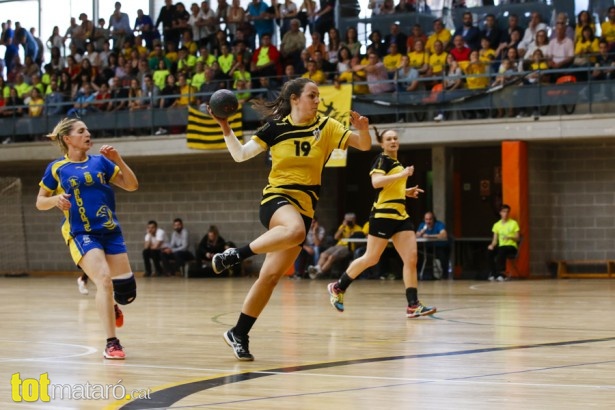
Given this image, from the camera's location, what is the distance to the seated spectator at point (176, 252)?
2645cm

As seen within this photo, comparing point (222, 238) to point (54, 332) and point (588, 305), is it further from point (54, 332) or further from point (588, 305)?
point (54, 332)

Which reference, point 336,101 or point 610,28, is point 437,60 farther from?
point 610,28

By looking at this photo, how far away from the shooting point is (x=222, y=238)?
26359mm

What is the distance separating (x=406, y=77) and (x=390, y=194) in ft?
35.7

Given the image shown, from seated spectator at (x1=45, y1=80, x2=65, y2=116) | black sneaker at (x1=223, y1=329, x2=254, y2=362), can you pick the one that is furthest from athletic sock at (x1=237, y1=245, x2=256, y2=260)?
seated spectator at (x1=45, y1=80, x2=65, y2=116)

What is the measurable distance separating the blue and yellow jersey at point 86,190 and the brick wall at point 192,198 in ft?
58.2

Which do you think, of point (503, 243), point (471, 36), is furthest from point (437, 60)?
point (503, 243)

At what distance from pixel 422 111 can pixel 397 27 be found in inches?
88.2

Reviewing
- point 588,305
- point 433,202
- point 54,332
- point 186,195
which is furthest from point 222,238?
point 54,332

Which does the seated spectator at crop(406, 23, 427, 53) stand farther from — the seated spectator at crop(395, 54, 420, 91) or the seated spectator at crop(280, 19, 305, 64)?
the seated spectator at crop(280, 19, 305, 64)

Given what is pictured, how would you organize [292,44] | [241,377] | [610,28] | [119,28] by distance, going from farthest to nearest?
1. [119,28]
2. [292,44]
3. [610,28]
4. [241,377]

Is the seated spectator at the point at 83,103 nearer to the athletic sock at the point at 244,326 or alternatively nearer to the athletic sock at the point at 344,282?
the athletic sock at the point at 344,282

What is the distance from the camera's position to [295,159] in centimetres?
809

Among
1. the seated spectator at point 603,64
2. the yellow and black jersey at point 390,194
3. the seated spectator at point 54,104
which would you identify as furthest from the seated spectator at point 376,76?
the yellow and black jersey at point 390,194
